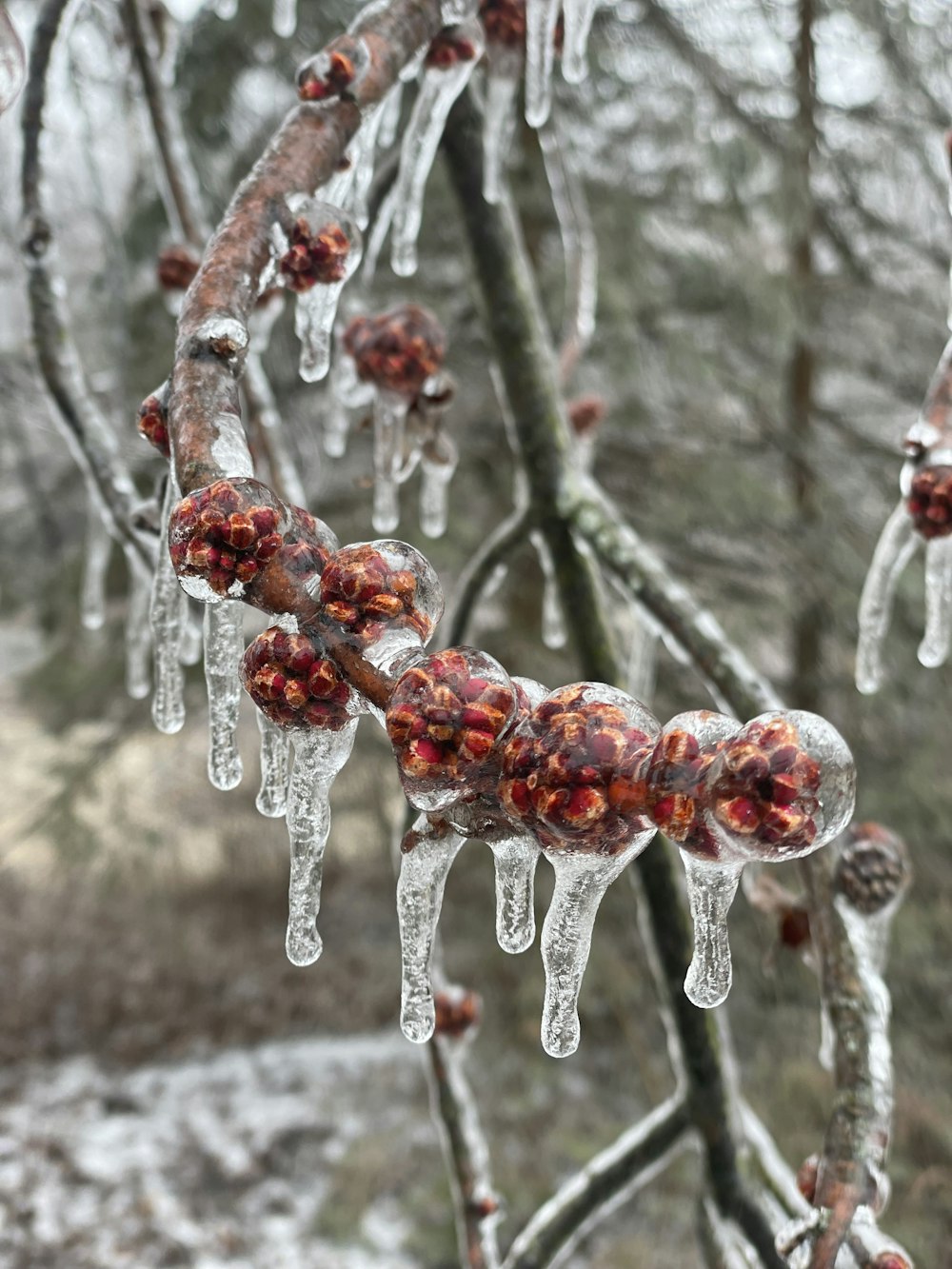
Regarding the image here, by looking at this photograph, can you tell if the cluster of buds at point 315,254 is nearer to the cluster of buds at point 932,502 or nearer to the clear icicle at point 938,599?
the cluster of buds at point 932,502

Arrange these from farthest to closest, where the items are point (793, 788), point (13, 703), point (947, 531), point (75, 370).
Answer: point (13, 703) < point (75, 370) < point (947, 531) < point (793, 788)

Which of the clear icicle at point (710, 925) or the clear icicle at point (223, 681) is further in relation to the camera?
the clear icicle at point (223, 681)

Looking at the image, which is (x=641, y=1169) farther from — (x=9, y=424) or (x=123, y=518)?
(x=9, y=424)

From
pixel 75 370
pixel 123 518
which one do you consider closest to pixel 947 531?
pixel 123 518

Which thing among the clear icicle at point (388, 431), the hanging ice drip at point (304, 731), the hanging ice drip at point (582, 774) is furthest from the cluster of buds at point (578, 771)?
the clear icicle at point (388, 431)

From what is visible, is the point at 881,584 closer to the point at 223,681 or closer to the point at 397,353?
the point at 397,353

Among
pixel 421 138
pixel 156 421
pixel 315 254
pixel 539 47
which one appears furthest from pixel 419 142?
pixel 156 421
